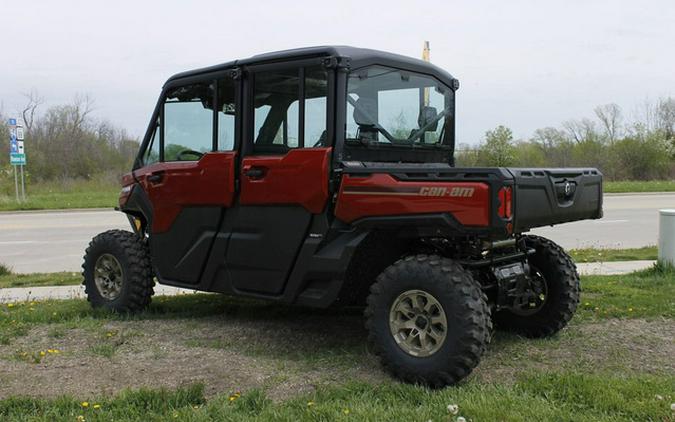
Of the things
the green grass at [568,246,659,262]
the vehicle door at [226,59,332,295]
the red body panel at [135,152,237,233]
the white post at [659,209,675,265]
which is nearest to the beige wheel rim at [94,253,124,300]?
the red body panel at [135,152,237,233]

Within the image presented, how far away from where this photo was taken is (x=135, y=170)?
629 cm

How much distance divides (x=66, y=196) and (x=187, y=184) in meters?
24.4

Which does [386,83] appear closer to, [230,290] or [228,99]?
[228,99]

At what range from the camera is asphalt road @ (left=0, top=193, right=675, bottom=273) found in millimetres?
11359

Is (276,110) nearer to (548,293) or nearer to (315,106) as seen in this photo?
(315,106)

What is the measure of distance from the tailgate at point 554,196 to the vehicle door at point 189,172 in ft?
7.54

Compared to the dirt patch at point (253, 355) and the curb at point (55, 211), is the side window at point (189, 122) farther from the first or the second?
the curb at point (55, 211)

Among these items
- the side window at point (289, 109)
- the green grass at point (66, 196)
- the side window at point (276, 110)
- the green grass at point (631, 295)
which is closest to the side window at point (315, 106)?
the side window at point (289, 109)

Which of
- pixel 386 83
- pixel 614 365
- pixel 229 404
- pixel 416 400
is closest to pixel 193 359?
pixel 229 404

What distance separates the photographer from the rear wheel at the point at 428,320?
3.90 metres

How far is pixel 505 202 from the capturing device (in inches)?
151

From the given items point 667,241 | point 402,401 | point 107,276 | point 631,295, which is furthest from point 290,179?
point 667,241

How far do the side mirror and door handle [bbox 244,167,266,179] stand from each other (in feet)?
4.44

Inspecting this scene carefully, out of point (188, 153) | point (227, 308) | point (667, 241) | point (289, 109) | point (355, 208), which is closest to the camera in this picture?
point (355, 208)
